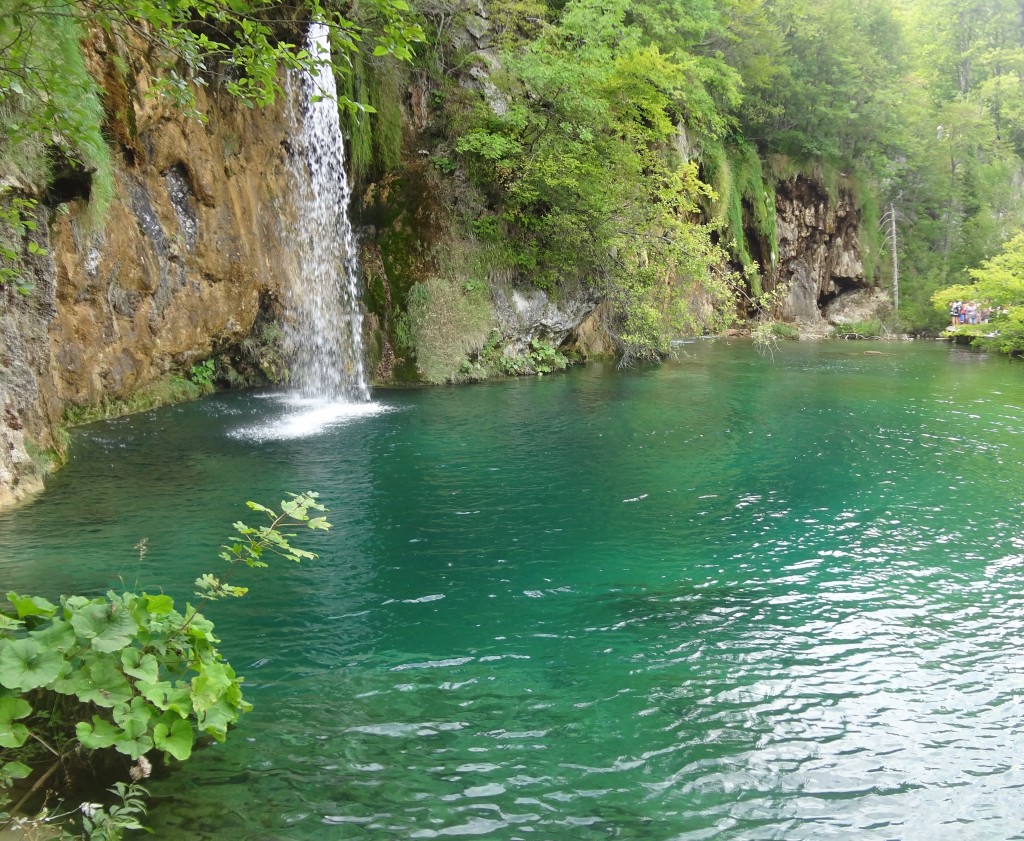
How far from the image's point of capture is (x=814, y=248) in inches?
1471

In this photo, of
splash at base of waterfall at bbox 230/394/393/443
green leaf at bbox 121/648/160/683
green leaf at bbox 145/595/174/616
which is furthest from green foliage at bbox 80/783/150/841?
splash at base of waterfall at bbox 230/394/393/443

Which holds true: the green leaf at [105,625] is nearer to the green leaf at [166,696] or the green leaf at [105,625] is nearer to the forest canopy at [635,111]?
the green leaf at [166,696]

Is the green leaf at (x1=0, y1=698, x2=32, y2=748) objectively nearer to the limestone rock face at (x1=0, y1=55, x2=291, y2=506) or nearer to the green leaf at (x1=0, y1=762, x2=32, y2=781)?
the green leaf at (x1=0, y1=762, x2=32, y2=781)

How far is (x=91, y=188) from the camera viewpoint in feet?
30.3

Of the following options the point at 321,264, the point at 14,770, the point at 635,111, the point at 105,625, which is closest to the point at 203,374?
the point at 321,264

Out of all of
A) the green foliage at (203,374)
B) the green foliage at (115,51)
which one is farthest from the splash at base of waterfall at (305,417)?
the green foliage at (115,51)

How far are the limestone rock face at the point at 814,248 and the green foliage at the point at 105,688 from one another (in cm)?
3593

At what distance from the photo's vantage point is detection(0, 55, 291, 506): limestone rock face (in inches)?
311

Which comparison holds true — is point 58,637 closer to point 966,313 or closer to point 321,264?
point 321,264

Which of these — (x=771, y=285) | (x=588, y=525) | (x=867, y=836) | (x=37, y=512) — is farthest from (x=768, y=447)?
(x=771, y=285)

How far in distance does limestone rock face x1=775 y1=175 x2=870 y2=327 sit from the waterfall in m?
25.5

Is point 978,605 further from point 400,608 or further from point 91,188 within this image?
point 91,188

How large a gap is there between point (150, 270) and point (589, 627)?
1018 centimetres

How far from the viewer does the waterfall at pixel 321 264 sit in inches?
591
